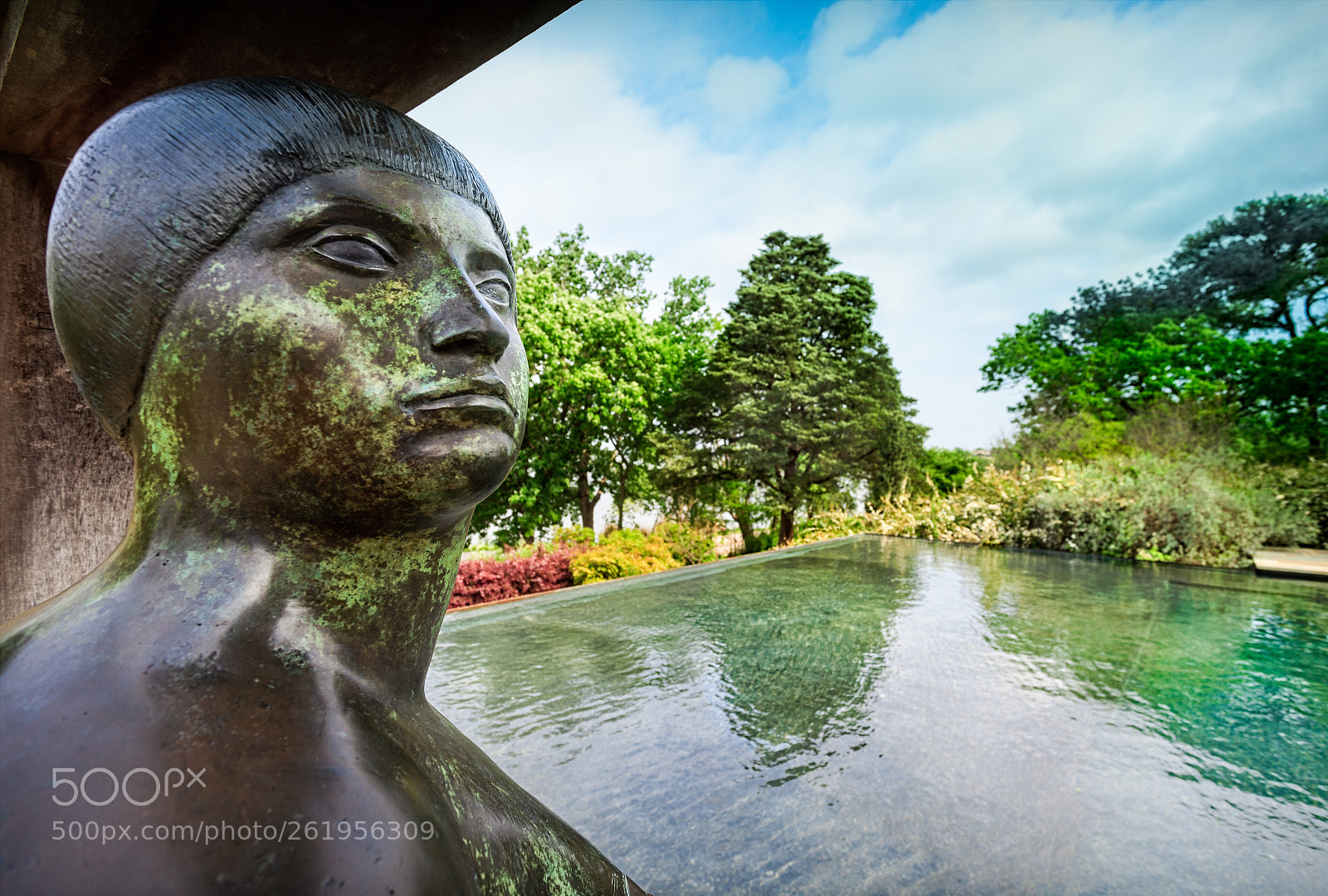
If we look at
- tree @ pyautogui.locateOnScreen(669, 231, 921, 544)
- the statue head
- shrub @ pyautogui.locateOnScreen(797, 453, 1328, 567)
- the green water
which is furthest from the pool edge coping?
tree @ pyautogui.locateOnScreen(669, 231, 921, 544)

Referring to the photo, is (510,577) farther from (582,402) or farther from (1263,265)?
(1263,265)

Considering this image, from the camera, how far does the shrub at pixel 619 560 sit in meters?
8.86

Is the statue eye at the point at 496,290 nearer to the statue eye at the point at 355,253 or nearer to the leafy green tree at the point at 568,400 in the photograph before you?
the statue eye at the point at 355,253

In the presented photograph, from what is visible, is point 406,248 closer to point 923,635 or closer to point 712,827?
point 712,827

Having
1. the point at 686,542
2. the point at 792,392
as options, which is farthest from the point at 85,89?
the point at 792,392

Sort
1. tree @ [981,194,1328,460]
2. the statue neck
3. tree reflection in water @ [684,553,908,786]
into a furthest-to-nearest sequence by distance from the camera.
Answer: tree @ [981,194,1328,460], tree reflection in water @ [684,553,908,786], the statue neck

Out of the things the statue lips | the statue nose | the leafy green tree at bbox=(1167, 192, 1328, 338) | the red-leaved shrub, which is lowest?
the red-leaved shrub

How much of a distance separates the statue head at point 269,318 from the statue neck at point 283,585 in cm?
5

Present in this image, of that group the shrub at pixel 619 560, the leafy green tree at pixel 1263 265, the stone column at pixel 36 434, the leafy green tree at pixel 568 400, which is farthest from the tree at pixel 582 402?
the leafy green tree at pixel 1263 265

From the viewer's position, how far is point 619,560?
29.7 ft

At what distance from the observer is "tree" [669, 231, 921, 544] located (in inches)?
613

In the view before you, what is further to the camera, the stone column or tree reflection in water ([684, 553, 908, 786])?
tree reflection in water ([684, 553, 908, 786])

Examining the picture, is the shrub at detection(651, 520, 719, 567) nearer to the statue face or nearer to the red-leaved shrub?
the red-leaved shrub

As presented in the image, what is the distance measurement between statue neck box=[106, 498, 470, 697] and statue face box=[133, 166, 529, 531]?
4cm
